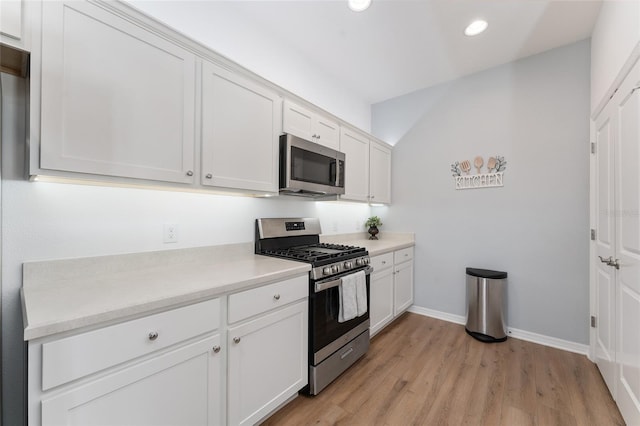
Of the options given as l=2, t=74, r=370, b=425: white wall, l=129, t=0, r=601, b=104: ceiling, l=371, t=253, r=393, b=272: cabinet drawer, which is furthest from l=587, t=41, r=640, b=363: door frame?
l=2, t=74, r=370, b=425: white wall

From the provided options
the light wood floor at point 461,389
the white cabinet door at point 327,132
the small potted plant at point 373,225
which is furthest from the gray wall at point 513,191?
the white cabinet door at point 327,132

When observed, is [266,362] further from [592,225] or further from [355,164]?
[592,225]

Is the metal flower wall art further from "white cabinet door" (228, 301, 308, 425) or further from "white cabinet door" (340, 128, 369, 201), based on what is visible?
"white cabinet door" (228, 301, 308, 425)

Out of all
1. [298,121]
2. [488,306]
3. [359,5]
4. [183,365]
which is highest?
[359,5]

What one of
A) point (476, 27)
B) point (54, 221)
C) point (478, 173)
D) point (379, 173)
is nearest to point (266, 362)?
point (54, 221)

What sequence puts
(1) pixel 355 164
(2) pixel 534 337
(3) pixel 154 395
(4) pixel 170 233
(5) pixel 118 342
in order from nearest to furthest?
(5) pixel 118 342, (3) pixel 154 395, (4) pixel 170 233, (2) pixel 534 337, (1) pixel 355 164

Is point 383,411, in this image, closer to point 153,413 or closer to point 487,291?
point 153,413

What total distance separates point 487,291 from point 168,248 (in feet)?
9.71

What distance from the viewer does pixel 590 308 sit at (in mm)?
2426

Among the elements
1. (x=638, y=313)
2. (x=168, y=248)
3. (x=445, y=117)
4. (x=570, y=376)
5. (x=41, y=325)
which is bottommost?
(x=570, y=376)

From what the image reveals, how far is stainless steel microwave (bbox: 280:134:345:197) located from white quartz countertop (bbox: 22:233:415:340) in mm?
629

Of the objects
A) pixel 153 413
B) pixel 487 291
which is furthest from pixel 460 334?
pixel 153 413

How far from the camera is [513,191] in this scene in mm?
2840

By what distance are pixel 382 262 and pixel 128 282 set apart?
214 cm
